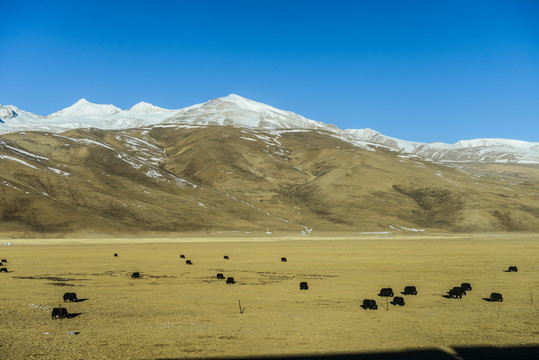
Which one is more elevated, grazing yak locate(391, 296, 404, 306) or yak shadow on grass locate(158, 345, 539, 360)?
yak shadow on grass locate(158, 345, 539, 360)

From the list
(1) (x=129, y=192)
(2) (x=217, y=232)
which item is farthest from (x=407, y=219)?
(1) (x=129, y=192)

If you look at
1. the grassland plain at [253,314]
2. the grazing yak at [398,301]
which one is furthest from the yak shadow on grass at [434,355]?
the grazing yak at [398,301]

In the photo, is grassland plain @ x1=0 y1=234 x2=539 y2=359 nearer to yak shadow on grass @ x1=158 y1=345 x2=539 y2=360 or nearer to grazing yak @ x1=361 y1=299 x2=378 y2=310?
grazing yak @ x1=361 y1=299 x2=378 y2=310

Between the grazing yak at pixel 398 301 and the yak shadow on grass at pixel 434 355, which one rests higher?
the yak shadow on grass at pixel 434 355

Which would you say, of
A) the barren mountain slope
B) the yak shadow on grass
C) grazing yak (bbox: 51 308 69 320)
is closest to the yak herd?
grazing yak (bbox: 51 308 69 320)

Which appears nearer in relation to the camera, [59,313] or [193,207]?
[59,313]

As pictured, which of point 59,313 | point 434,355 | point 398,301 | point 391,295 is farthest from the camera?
point 391,295

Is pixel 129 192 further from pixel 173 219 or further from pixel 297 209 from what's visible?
pixel 297 209

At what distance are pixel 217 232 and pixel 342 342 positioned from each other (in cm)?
13261

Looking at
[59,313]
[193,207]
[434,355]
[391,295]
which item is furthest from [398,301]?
[193,207]

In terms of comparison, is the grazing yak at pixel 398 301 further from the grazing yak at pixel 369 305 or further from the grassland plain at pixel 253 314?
the grazing yak at pixel 369 305

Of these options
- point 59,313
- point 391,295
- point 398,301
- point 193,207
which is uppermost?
point 193,207

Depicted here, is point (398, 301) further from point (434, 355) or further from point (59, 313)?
point (59, 313)

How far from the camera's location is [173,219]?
156 meters
